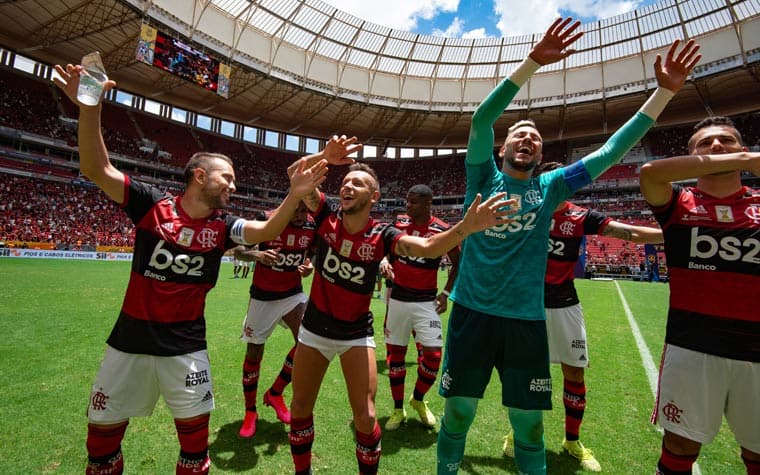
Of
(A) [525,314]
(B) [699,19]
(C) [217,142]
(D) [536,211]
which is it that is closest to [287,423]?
(A) [525,314]

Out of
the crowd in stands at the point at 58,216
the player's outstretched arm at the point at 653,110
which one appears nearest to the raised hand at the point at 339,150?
the player's outstretched arm at the point at 653,110

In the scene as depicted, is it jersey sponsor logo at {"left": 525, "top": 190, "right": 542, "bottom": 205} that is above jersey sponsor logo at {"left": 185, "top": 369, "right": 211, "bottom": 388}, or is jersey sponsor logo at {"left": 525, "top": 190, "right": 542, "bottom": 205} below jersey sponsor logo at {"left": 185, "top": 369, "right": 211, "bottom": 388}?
above

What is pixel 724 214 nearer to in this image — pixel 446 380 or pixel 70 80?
pixel 446 380

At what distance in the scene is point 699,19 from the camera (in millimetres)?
25984

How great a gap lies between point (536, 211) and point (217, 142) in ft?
161

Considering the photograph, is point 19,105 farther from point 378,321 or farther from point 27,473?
point 27,473

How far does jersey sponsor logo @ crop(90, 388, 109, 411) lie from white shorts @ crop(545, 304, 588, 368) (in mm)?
3855

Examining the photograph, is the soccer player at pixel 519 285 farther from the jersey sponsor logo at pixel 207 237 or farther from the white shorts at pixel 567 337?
the jersey sponsor logo at pixel 207 237

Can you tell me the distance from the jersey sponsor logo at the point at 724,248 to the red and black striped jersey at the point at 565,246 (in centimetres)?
180

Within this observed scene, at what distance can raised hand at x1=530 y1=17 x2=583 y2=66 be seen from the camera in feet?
8.85

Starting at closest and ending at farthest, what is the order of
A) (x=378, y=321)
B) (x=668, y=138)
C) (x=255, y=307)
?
(x=255, y=307) < (x=378, y=321) < (x=668, y=138)

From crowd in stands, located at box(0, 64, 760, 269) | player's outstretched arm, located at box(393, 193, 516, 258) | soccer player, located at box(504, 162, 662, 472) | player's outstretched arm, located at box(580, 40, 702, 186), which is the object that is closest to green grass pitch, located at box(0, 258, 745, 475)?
soccer player, located at box(504, 162, 662, 472)

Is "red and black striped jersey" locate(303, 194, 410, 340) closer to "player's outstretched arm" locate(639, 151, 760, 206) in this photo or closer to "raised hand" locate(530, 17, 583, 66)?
"raised hand" locate(530, 17, 583, 66)

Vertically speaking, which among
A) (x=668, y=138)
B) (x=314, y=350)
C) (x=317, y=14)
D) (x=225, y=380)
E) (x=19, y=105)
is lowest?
(x=225, y=380)
